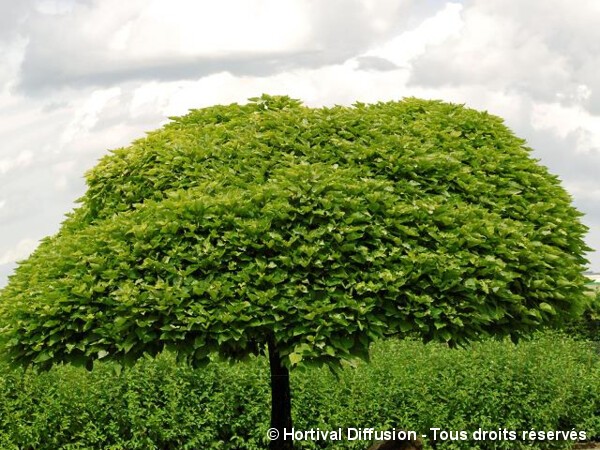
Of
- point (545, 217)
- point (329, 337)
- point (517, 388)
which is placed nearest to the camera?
point (329, 337)

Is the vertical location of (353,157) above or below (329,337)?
above

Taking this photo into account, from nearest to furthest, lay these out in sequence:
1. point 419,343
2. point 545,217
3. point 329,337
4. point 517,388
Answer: point 329,337, point 545,217, point 517,388, point 419,343

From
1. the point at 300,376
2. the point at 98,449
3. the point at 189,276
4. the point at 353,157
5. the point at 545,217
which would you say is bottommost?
the point at 98,449

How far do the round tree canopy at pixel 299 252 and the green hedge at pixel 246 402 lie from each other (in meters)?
3.25

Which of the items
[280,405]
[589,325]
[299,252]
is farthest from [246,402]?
[589,325]

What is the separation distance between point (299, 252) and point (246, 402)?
4.77 m

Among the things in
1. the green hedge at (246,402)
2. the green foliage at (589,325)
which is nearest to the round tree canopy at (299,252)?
the green hedge at (246,402)

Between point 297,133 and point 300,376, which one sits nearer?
point 297,133

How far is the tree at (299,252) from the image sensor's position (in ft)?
22.4

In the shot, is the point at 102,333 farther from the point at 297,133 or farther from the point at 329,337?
the point at 297,133

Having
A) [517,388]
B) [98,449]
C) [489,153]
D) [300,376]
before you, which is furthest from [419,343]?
[489,153]

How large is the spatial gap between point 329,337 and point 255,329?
0.58m

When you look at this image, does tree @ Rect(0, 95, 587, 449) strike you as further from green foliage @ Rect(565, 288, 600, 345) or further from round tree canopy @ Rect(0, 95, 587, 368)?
green foliage @ Rect(565, 288, 600, 345)

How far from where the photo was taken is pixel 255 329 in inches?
270
